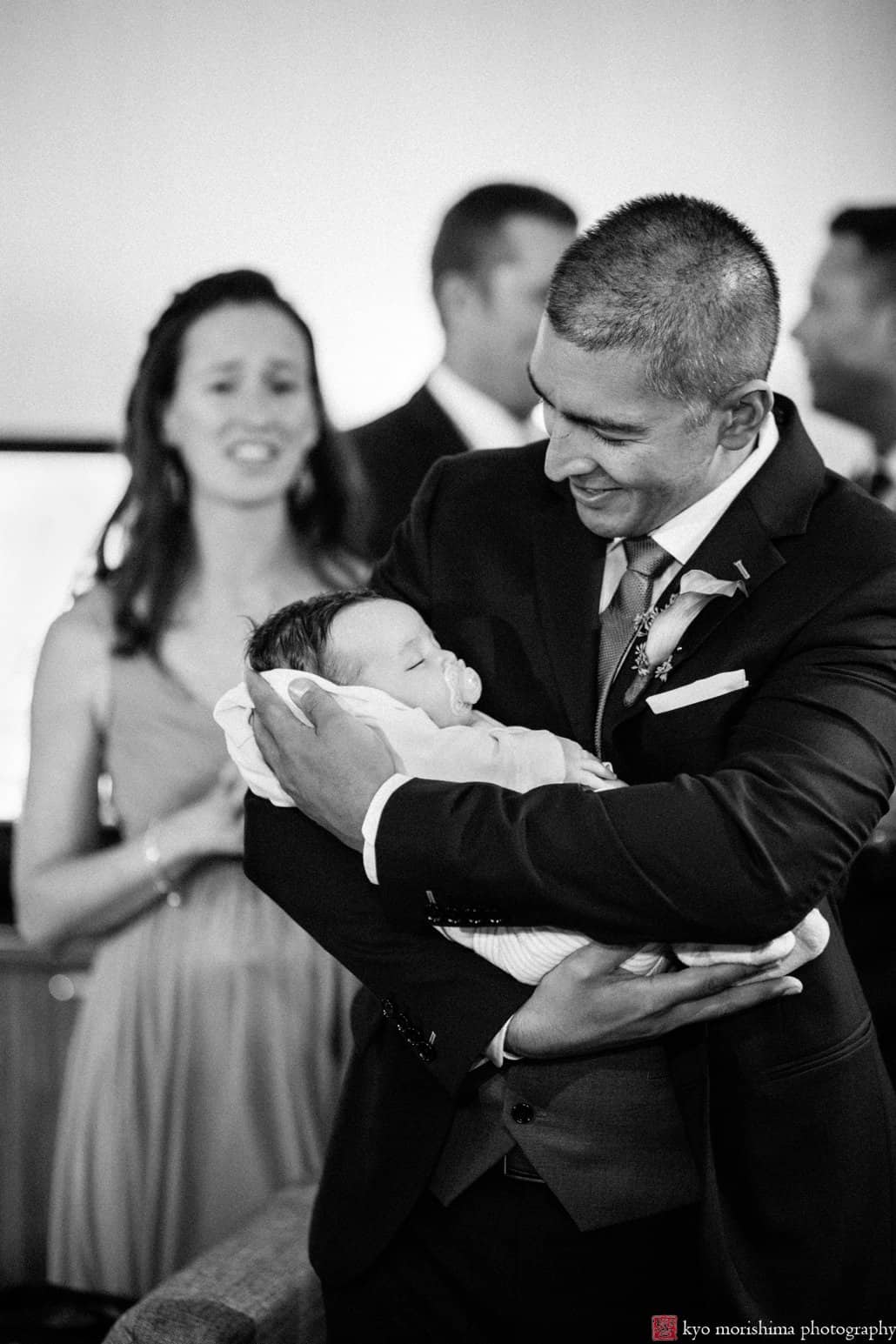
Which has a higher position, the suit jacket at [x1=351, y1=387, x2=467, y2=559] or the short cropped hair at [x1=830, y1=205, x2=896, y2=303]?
the short cropped hair at [x1=830, y1=205, x2=896, y2=303]

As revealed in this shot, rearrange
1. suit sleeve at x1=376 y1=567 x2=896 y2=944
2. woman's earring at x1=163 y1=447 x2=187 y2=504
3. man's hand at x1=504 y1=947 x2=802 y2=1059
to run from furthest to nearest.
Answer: woman's earring at x1=163 y1=447 x2=187 y2=504
man's hand at x1=504 y1=947 x2=802 y2=1059
suit sleeve at x1=376 y1=567 x2=896 y2=944

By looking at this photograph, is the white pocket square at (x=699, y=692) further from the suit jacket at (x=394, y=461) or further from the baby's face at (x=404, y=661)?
the suit jacket at (x=394, y=461)

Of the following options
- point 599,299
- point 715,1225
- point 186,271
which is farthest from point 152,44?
point 715,1225

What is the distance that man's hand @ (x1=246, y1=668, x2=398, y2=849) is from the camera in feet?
4.97

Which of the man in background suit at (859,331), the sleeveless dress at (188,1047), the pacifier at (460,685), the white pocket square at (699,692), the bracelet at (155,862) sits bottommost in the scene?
the sleeveless dress at (188,1047)

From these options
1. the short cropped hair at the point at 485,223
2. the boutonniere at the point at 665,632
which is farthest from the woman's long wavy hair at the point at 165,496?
the boutonniere at the point at 665,632

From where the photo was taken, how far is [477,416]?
2.91 metres

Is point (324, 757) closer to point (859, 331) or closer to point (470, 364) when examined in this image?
point (470, 364)

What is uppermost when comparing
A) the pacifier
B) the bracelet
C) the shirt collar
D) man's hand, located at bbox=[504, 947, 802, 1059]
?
the shirt collar

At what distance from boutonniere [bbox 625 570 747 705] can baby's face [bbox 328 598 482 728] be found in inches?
7.9

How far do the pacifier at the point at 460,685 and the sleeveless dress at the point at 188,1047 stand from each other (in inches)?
46.3

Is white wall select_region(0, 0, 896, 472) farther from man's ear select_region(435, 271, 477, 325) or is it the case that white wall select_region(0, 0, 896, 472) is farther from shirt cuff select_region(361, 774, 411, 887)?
shirt cuff select_region(361, 774, 411, 887)

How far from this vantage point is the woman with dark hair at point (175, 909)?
2.79 m

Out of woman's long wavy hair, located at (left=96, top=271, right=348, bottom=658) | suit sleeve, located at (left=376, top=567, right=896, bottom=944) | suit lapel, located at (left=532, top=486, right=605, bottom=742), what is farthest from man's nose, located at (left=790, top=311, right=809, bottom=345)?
suit sleeve, located at (left=376, top=567, right=896, bottom=944)
